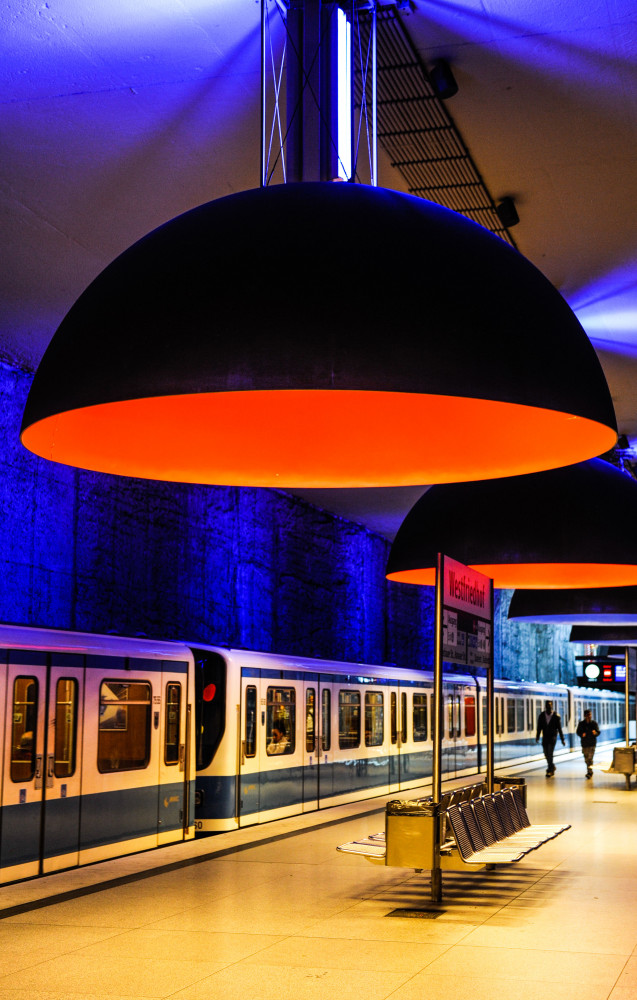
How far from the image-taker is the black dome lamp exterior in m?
4.70

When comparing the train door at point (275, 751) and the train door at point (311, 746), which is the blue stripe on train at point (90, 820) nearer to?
the train door at point (275, 751)

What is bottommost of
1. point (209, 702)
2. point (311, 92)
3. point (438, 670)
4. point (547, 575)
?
point (209, 702)

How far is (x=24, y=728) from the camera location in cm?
1135

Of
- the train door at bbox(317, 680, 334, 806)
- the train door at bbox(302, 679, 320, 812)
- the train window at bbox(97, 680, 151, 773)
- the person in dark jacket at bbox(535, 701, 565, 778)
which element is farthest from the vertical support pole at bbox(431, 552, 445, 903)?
the person in dark jacket at bbox(535, 701, 565, 778)

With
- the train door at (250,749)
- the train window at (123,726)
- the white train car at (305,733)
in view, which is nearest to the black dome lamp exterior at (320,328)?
the train window at (123,726)

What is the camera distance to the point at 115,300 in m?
5.09

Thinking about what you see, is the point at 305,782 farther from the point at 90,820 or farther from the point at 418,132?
the point at 418,132

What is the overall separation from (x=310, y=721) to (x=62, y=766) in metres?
7.65

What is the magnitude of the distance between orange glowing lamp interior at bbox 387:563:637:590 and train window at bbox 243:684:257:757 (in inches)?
144

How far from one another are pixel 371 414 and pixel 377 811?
14075mm

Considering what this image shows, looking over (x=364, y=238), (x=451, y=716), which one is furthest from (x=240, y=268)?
(x=451, y=716)

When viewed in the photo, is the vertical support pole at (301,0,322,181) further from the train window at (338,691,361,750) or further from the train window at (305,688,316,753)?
the train window at (338,691,361,750)

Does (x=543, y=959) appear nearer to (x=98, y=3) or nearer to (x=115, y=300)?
(x=115, y=300)

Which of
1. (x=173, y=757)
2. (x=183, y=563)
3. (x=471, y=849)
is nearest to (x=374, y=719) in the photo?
(x=183, y=563)
